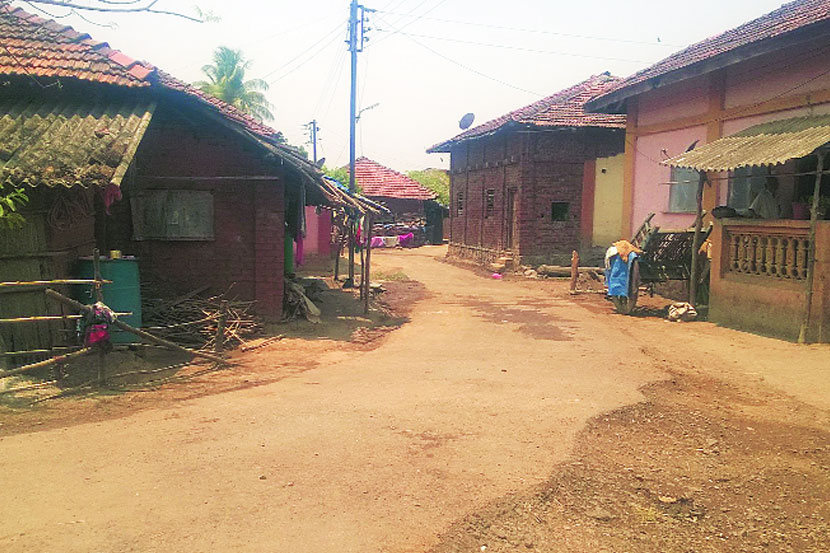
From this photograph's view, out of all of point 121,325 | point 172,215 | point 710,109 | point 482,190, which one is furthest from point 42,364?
point 482,190

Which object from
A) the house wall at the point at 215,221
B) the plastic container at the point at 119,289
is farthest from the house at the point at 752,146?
the plastic container at the point at 119,289

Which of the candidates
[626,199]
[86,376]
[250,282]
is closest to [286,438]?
[86,376]

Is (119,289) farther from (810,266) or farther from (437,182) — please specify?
(437,182)

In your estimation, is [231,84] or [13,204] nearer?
[13,204]

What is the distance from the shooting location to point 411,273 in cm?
2270

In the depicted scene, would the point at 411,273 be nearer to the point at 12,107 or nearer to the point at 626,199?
the point at 626,199

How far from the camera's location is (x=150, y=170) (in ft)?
35.3

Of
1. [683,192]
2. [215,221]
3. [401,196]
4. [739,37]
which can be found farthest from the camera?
[401,196]

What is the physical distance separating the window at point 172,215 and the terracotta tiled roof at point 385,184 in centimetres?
2714

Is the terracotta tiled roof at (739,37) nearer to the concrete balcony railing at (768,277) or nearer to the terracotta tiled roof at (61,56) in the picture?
the concrete balcony railing at (768,277)

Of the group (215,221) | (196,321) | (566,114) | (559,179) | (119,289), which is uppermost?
(566,114)

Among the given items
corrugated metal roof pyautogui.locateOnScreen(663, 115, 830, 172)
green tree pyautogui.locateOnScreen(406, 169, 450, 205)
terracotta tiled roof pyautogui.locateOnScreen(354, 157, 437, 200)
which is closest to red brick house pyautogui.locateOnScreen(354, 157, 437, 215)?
terracotta tiled roof pyautogui.locateOnScreen(354, 157, 437, 200)

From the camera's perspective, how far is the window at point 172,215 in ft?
35.4

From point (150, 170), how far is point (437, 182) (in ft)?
126
